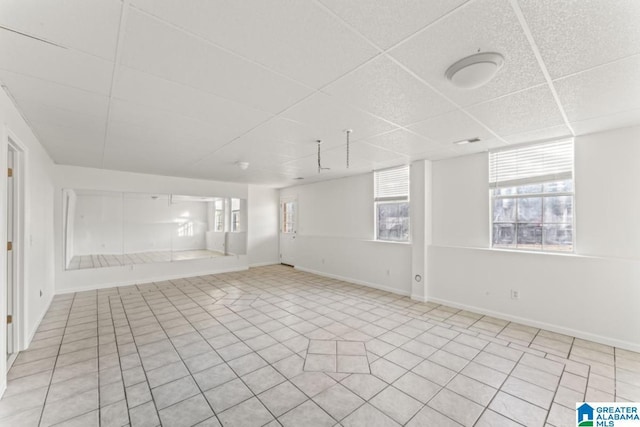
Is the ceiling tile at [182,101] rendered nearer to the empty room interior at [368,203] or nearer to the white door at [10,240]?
the empty room interior at [368,203]

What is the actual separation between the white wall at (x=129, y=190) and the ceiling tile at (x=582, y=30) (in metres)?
6.78

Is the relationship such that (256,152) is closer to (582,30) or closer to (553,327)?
(582,30)

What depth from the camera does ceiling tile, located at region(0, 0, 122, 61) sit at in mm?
1232

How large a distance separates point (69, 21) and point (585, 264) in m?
5.08

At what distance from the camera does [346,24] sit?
4.54 feet

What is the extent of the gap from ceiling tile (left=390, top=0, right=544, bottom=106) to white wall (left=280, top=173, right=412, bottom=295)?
3.51 meters

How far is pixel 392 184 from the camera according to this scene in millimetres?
5422

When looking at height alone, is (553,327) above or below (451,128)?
below

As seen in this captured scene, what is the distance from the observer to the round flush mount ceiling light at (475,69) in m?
1.65

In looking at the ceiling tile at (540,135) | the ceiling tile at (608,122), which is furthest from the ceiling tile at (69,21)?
the ceiling tile at (608,122)

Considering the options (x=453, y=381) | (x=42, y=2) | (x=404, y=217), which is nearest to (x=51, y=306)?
(x=42, y=2)

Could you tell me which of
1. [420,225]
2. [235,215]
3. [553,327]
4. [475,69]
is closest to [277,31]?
[475,69]

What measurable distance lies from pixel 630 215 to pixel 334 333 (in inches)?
144

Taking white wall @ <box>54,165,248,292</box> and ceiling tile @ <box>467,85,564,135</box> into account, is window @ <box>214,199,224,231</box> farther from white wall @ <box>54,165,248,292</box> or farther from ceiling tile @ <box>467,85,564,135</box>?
ceiling tile @ <box>467,85,564,135</box>
